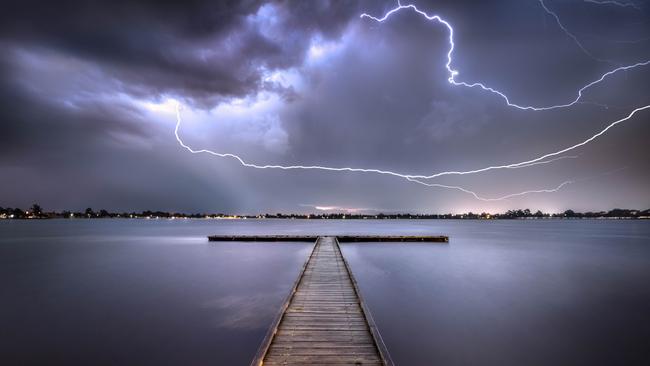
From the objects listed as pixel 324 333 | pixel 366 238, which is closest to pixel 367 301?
pixel 324 333

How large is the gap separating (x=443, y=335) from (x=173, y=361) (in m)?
8.26

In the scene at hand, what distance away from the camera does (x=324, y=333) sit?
7.59 m

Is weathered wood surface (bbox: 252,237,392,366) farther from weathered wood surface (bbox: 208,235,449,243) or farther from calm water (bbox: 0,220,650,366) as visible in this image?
weathered wood surface (bbox: 208,235,449,243)

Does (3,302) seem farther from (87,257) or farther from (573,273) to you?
(573,273)

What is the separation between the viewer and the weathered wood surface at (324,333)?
6449 millimetres

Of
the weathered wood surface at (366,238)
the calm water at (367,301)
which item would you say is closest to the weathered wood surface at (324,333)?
the calm water at (367,301)

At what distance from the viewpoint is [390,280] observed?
19500 mm

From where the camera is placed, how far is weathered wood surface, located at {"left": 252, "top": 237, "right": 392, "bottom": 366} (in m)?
6.45

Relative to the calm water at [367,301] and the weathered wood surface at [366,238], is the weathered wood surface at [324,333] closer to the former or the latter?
the calm water at [367,301]

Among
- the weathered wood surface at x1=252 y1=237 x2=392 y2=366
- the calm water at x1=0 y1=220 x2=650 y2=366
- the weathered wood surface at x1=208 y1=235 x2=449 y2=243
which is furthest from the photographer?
the weathered wood surface at x1=208 y1=235 x2=449 y2=243

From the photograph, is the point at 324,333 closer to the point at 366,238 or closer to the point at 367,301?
the point at 367,301

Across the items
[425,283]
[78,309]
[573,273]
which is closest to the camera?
[78,309]

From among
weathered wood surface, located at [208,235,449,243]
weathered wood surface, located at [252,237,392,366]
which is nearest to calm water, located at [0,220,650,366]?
weathered wood surface, located at [252,237,392,366]

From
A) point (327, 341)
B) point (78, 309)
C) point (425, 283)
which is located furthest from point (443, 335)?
point (78, 309)
